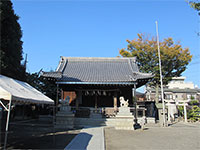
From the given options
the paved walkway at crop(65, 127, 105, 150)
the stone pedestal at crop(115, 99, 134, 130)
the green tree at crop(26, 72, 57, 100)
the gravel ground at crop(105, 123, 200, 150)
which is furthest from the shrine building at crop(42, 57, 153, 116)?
the paved walkway at crop(65, 127, 105, 150)

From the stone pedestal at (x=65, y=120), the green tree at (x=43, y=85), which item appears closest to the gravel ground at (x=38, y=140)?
the stone pedestal at (x=65, y=120)

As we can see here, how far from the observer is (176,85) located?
138 ft

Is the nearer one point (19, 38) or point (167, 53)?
point (19, 38)

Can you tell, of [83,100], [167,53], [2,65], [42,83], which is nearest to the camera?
[2,65]

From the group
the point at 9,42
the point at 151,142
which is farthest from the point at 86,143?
the point at 9,42

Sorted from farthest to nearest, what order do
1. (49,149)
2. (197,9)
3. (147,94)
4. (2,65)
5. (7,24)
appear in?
(147,94) < (7,24) < (2,65) < (197,9) < (49,149)

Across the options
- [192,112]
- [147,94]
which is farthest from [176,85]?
[192,112]

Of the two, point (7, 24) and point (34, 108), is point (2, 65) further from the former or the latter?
point (34, 108)

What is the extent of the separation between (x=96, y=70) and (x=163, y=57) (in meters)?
9.48

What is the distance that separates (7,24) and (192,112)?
80.7 ft

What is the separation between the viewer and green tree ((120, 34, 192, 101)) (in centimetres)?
2078

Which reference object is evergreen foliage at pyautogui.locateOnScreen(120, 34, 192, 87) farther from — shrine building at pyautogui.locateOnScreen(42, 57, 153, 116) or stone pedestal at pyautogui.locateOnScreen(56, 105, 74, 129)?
stone pedestal at pyautogui.locateOnScreen(56, 105, 74, 129)

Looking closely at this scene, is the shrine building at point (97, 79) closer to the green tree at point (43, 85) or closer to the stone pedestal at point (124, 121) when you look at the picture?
the green tree at point (43, 85)

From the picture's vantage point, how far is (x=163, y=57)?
20.7m
